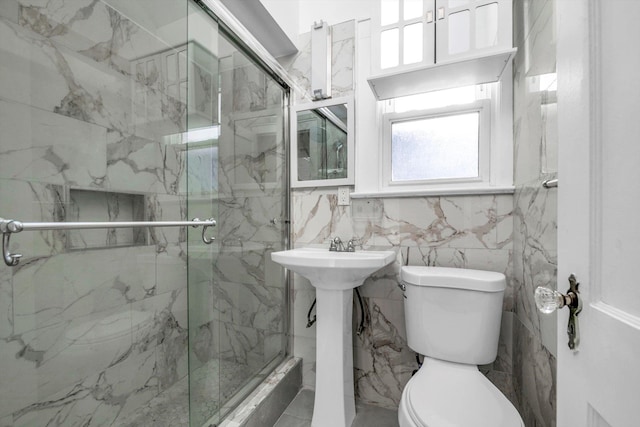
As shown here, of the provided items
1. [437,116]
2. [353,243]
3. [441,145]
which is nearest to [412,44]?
[437,116]

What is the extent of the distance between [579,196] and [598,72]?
182 mm

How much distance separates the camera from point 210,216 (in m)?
1.34

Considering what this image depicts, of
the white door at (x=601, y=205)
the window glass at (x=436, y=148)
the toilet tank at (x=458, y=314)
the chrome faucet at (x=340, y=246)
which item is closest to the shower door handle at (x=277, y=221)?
the chrome faucet at (x=340, y=246)

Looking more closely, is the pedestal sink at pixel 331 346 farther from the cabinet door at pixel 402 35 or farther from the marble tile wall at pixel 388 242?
the cabinet door at pixel 402 35

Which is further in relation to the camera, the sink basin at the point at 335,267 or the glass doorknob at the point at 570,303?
the sink basin at the point at 335,267

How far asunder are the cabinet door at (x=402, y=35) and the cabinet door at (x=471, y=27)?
0.14 feet

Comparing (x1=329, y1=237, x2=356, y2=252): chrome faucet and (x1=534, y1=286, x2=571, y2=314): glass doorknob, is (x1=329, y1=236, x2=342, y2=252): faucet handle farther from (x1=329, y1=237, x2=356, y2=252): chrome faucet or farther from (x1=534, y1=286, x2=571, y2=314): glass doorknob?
(x1=534, y1=286, x2=571, y2=314): glass doorknob

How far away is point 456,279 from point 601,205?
0.88 meters

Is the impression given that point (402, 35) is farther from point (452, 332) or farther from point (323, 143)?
point (452, 332)

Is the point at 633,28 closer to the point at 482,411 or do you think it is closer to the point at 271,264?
the point at 482,411

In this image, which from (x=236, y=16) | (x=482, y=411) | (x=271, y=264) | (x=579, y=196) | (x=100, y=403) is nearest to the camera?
(x=579, y=196)

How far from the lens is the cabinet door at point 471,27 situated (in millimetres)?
1230

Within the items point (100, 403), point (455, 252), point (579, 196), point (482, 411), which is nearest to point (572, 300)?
point (579, 196)

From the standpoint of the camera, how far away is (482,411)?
898 millimetres
